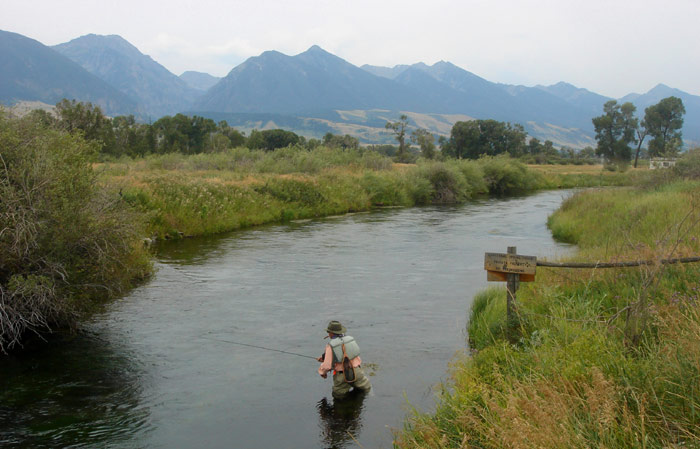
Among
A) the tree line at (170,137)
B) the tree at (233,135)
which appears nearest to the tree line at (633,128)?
the tree line at (170,137)

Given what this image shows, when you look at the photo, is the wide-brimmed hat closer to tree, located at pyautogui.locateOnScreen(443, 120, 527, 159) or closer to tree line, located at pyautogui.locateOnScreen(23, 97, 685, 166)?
tree line, located at pyautogui.locateOnScreen(23, 97, 685, 166)

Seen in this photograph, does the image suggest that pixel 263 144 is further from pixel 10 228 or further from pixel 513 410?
pixel 513 410

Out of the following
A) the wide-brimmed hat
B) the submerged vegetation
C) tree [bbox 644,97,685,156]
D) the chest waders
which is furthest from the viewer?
tree [bbox 644,97,685,156]

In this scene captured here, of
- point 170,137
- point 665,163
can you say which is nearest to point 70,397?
point 665,163

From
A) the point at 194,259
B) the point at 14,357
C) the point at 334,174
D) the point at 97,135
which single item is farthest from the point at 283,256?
the point at 97,135

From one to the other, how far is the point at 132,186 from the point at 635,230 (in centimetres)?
1934

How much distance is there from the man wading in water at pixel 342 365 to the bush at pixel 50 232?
495cm

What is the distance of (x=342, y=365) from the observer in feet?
29.3

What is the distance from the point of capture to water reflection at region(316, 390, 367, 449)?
7.80 metres

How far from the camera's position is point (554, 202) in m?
41.9

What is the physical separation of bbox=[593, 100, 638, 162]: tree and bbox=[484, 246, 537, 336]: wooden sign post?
117 meters

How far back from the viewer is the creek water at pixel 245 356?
8062 millimetres

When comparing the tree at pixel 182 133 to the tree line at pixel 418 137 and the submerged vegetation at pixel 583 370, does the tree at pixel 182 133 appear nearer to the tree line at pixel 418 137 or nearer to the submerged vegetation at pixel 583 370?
the tree line at pixel 418 137

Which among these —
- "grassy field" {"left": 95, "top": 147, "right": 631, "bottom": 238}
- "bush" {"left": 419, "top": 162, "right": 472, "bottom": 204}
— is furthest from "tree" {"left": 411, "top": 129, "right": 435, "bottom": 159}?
"bush" {"left": 419, "top": 162, "right": 472, "bottom": 204}
